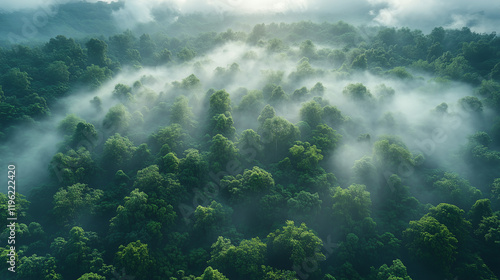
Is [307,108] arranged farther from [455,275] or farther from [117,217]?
[117,217]

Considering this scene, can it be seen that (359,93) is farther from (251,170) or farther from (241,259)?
(241,259)

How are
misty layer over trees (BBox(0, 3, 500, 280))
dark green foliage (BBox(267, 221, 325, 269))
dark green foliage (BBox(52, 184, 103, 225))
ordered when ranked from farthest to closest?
dark green foliage (BBox(52, 184, 103, 225)) → misty layer over trees (BBox(0, 3, 500, 280)) → dark green foliage (BBox(267, 221, 325, 269))

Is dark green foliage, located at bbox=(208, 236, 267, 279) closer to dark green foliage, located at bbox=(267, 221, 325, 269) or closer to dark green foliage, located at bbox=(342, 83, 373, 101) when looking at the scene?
dark green foliage, located at bbox=(267, 221, 325, 269)

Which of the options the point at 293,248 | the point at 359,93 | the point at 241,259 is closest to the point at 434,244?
the point at 293,248

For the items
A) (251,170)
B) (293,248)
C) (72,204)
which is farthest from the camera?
(251,170)

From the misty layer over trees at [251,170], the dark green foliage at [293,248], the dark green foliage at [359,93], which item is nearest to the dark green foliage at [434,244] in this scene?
the misty layer over trees at [251,170]

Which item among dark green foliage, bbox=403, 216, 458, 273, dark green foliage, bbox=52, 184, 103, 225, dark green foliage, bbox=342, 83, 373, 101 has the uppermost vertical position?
dark green foliage, bbox=342, 83, 373, 101

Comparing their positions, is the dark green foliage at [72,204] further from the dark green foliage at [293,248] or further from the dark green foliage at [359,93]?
the dark green foliage at [359,93]

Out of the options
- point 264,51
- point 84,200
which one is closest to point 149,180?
point 84,200

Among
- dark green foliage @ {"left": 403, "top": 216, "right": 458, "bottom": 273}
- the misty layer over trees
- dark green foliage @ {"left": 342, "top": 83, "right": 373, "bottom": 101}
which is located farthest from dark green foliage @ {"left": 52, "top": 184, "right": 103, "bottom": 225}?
dark green foliage @ {"left": 342, "top": 83, "right": 373, "bottom": 101}
